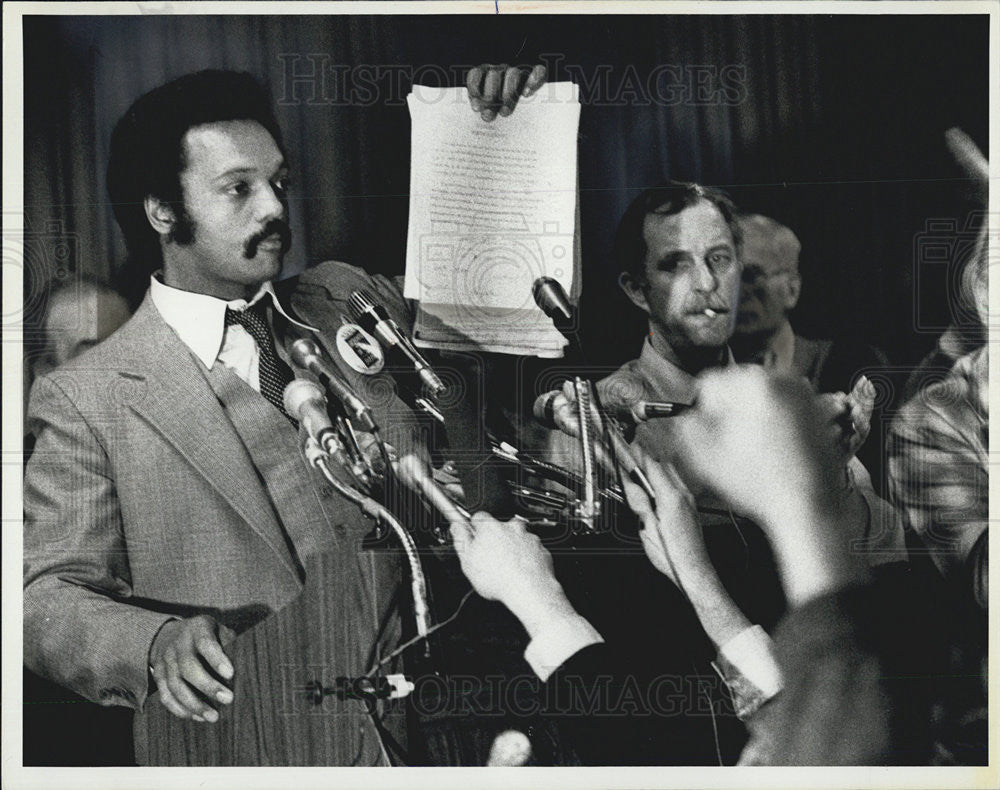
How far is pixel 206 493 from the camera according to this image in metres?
2.41

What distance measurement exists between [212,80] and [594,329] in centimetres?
112

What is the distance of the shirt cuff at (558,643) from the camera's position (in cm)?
244

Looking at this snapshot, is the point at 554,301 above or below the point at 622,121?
below

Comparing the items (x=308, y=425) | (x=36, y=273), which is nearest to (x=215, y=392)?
(x=308, y=425)

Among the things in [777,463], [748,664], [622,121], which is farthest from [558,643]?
[622,121]

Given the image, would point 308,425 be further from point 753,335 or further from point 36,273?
point 753,335

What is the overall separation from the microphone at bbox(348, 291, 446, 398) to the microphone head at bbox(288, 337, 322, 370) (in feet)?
0.43

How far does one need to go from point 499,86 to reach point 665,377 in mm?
826

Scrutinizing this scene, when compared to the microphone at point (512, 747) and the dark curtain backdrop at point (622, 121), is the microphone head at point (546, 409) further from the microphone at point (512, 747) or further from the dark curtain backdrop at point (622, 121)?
the microphone at point (512, 747)

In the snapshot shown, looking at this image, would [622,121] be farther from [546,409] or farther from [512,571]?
[512,571]

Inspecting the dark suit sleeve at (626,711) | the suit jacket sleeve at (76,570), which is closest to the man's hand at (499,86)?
the suit jacket sleeve at (76,570)

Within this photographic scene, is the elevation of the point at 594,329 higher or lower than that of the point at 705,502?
higher

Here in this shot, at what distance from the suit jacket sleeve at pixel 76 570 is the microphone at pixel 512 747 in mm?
852

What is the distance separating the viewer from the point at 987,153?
99.5 inches
